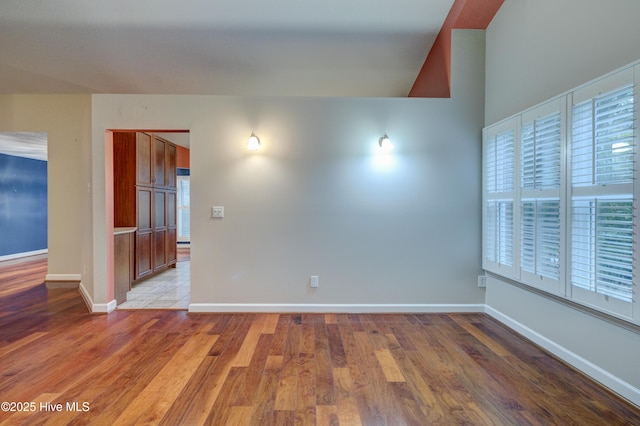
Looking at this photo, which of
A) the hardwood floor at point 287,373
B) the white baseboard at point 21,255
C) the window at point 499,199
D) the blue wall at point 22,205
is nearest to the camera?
the hardwood floor at point 287,373

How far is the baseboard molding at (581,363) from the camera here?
70.5 inches

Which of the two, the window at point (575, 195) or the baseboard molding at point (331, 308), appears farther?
the baseboard molding at point (331, 308)

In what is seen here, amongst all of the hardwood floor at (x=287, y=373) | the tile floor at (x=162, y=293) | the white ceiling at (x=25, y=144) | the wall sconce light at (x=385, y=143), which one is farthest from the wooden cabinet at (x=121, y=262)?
the wall sconce light at (x=385, y=143)

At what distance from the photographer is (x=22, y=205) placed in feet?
21.3

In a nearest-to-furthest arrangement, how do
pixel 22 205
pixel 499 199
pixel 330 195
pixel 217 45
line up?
pixel 499 199 → pixel 330 195 → pixel 217 45 → pixel 22 205

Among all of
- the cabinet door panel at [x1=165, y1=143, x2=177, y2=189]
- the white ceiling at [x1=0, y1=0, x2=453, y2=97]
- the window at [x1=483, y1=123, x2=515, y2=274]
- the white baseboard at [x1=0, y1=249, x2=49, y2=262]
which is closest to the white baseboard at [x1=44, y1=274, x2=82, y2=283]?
the cabinet door panel at [x1=165, y1=143, x2=177, y2=189]

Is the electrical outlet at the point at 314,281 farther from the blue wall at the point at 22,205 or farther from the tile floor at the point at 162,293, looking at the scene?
the blue wall at the point at 22,205

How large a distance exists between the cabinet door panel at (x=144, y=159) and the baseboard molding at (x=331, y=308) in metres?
2.36

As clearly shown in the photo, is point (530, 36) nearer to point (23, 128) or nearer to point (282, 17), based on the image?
point (282, 17)

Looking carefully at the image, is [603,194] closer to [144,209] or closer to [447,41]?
[447,41]

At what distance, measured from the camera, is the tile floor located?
348cm

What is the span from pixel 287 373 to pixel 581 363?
2104mm

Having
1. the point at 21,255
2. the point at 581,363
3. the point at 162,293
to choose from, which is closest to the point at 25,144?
the point at 21,255

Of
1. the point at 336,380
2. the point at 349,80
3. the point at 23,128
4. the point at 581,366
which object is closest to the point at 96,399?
the point at 336,380
